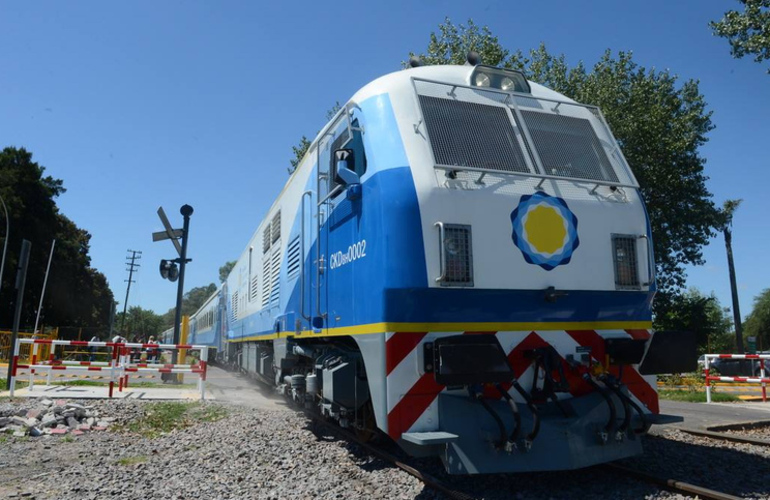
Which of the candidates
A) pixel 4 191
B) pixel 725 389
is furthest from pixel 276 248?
pixel 4 191

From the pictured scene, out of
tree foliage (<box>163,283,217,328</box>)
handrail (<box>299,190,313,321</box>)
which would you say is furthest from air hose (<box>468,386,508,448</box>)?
tree foliage (<box>163,283,217,328</box>)

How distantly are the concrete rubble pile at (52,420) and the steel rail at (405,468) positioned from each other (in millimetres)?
3323

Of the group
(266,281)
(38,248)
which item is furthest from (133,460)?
(38,248)

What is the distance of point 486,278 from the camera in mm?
4566

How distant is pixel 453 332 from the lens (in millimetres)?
4430

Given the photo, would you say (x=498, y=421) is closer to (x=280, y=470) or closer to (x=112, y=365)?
(x=280, y=470)

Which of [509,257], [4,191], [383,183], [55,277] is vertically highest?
[4,191]

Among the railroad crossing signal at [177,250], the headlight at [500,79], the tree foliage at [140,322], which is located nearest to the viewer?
the headlight at [500,79]

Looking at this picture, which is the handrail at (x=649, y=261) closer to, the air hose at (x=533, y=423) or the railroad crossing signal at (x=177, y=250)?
the air hose at (x=533, y=423)

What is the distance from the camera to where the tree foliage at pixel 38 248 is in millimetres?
33625

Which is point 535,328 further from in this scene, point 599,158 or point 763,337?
point 763,337

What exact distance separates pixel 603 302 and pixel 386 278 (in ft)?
6.67

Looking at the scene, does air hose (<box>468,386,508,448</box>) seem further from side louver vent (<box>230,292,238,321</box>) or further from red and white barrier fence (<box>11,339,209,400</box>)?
side louver vent (<box>230,292,238,321</box>)

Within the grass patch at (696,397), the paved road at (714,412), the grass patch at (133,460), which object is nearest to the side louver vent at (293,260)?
the grass patch at (133,460)
